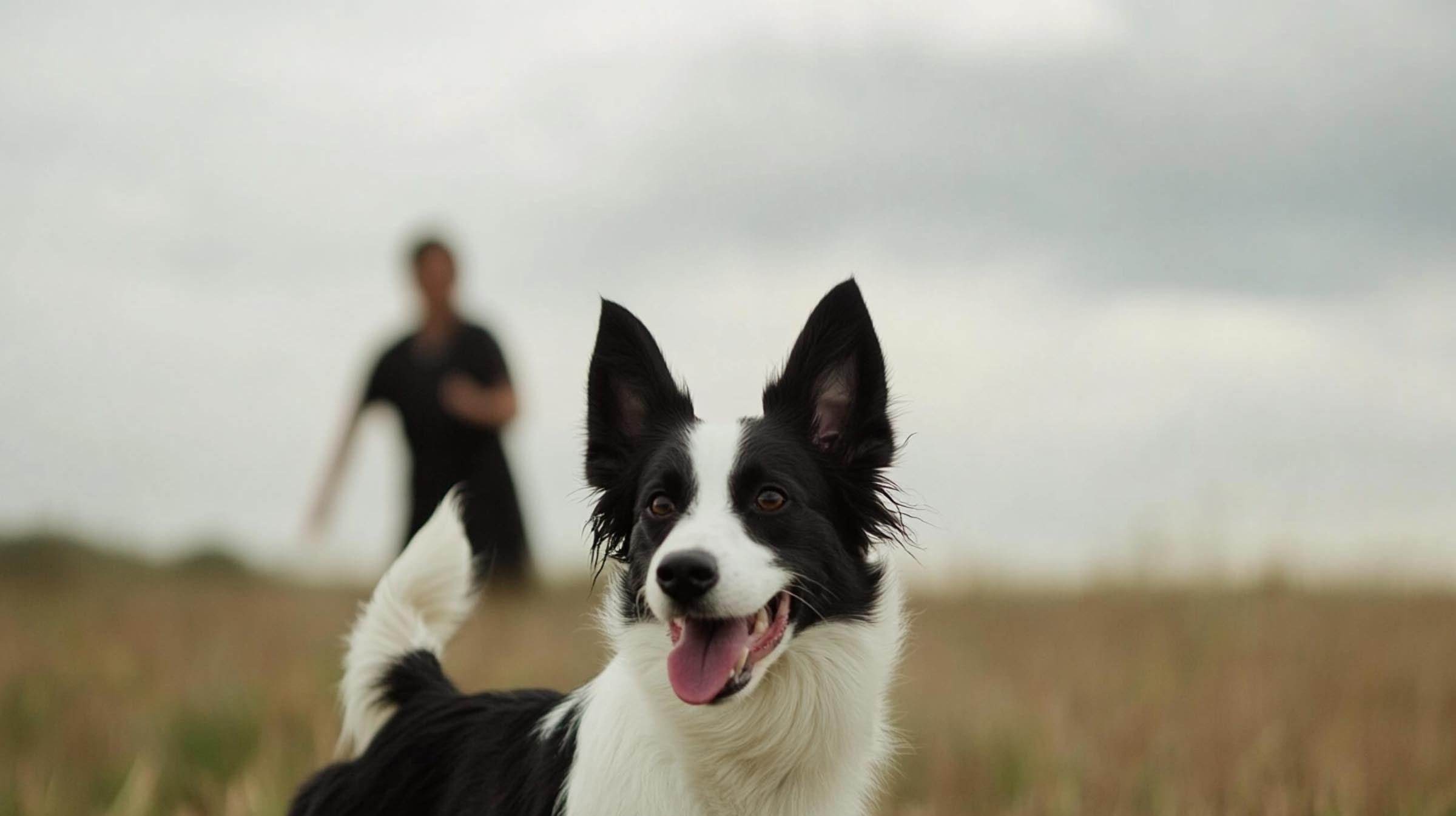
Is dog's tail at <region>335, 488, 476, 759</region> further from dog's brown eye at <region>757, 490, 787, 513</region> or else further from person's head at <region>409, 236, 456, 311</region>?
person's head at <region>409, 236, 456, 311</region>

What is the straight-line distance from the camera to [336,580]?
1421 centimetres

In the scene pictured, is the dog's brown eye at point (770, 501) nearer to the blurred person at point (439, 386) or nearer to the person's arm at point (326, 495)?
the person's arm at point (326, 495)

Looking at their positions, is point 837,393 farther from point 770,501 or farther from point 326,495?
point 326,495

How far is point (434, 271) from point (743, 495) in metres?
6.70

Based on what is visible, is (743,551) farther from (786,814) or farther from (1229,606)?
(1229,606)

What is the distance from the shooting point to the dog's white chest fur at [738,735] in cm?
324

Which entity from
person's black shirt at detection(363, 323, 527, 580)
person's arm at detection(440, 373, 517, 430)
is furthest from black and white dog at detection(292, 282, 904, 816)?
person's black shirt at detection(363, 323, 527, 580)

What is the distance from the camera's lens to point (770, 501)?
10.8 feet

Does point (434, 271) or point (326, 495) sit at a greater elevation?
point (434, 271)

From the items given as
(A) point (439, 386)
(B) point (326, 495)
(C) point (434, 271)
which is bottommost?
(B) point (326, 495)

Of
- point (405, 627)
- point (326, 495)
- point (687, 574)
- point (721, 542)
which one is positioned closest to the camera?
point (687, 574)

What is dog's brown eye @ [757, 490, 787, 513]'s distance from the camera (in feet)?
10.7

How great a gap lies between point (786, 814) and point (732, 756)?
0.84ft

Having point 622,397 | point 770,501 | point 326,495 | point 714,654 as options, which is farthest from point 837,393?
point 326,495
